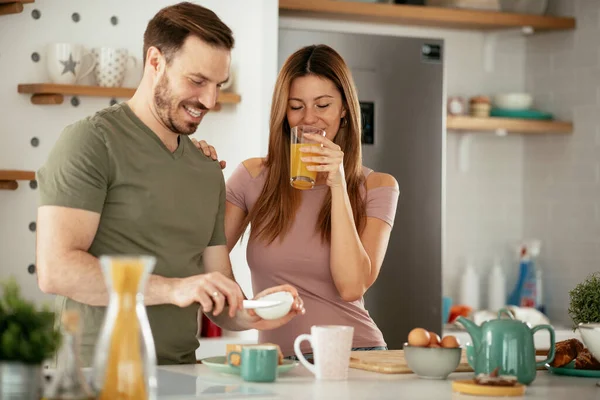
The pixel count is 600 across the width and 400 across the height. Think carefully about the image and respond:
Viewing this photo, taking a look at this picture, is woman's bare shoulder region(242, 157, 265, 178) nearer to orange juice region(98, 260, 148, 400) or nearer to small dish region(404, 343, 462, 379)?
small dish region(404, 343, 462, 379)

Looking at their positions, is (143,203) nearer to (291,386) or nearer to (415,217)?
(291,386)

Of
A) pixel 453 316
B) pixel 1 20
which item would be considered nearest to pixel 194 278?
pixel 1 20

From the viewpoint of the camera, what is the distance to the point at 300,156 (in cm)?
252

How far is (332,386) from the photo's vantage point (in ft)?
6.09

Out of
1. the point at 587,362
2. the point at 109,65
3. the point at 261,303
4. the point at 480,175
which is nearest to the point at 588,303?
the point at 587,362

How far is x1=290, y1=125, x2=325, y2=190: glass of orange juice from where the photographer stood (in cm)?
252

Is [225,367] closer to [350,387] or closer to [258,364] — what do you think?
[258,364]

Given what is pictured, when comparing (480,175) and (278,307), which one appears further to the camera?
(480,175)

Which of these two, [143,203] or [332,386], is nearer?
[332,386]

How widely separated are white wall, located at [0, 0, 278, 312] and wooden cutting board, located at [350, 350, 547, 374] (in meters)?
1.71

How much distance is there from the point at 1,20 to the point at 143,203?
1.88 meters

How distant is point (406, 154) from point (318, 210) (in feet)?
4.86

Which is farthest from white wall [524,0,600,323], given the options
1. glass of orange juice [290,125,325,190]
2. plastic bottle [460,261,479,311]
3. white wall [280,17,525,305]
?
glass of orange juice [290,125,325,190]

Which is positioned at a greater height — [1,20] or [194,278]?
[1,20]
